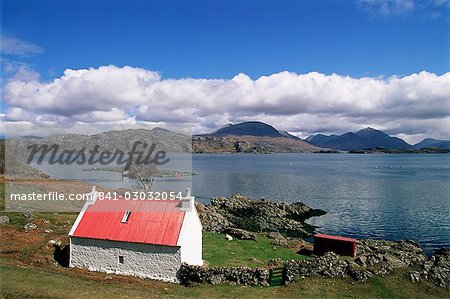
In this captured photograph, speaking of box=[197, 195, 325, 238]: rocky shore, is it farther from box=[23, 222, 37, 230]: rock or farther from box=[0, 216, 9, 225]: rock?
box=[0, 216, 9, 225]: rock

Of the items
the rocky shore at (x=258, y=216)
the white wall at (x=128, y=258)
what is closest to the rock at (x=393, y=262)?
the white wall at (x=128, y=258)

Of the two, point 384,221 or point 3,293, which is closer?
point 3,293

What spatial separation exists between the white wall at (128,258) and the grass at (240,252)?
4510mm

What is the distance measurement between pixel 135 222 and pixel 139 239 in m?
2.06

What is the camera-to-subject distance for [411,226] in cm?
6400

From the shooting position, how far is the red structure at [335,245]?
39.1 meters

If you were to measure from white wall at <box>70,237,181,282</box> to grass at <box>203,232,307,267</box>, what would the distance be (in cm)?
451

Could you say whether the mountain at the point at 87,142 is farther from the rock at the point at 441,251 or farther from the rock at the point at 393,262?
the rock at the point at 441,251

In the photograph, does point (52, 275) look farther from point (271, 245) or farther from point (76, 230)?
point (271, 245)

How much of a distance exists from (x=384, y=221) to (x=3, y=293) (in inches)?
2520

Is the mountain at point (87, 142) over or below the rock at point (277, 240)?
over

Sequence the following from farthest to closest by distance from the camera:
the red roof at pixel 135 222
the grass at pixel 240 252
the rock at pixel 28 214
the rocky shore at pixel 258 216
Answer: the rocky shore at pixel 258 216
the rock at pixel 28 214
the grass at pixel 240 252
the red roof at pixel 135 222

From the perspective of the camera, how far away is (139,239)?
102 ft

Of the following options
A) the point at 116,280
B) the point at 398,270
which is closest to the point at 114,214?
the point at 116,280
